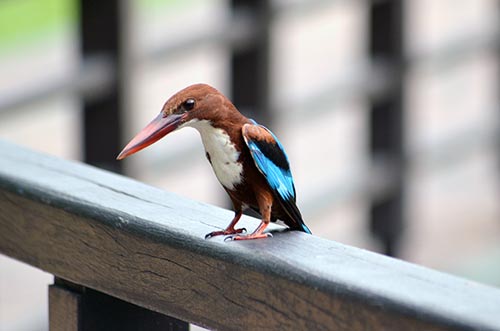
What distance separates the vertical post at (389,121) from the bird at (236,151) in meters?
3.55

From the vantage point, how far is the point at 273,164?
1.35 m

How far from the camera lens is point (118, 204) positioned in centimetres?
138

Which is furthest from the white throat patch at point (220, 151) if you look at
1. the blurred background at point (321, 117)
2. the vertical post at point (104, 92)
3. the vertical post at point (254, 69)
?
the vertical post at point (254, 69)

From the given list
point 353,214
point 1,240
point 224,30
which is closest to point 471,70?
point 353,214

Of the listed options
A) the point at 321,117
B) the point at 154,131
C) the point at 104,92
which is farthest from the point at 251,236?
the point at 321,117

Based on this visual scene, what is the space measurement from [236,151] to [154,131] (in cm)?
11

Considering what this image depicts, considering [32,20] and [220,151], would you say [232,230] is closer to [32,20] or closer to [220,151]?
→ [220,151]

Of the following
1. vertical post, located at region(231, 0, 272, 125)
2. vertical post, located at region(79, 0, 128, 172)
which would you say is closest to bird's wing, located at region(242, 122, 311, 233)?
vertical post, located at region(79, 0, 128, 172)

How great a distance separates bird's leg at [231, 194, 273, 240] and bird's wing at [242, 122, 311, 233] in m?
0.01

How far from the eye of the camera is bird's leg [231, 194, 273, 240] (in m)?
1.28

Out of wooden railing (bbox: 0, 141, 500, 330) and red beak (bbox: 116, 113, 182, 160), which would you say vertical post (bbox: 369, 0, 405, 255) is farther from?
red beak (bbox: 116, 113, 182, 160)

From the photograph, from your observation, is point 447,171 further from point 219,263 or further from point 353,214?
point 219,263

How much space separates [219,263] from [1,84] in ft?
22.9

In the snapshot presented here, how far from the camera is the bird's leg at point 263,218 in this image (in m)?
1.28
